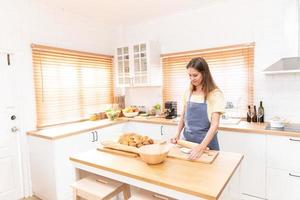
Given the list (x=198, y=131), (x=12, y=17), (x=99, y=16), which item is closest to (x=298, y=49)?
(x=198, y=131)

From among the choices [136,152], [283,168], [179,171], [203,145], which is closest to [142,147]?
[136,152]

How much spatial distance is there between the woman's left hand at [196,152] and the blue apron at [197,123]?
1.30 ft

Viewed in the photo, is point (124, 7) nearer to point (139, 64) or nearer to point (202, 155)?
point (139, 64)

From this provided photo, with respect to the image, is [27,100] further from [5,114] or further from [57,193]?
[57,193]

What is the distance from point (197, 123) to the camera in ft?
6.23

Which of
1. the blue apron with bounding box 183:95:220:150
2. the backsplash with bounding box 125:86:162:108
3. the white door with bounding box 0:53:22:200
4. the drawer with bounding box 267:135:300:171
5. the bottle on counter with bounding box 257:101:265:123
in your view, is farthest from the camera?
the backsplash with bounding box 125:86:162:108

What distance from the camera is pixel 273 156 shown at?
2.20 metres

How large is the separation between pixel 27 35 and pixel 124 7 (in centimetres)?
134

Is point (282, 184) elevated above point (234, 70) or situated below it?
below

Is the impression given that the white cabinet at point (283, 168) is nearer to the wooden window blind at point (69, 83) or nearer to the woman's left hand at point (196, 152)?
the woman's left hand at point (196, 152)

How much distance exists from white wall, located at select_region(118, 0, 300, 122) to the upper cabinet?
0.51 meters

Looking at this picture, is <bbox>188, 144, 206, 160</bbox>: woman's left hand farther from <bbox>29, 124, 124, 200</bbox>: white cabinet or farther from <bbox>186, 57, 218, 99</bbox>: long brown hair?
<bbox>29, 124, 124, 200</bbox>: white cabinet

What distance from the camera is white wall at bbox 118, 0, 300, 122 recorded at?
2.47 meters

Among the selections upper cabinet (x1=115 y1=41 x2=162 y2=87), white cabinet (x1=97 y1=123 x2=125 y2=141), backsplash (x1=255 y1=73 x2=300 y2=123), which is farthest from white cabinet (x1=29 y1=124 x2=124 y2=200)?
backsplash (x1=255 y1=73 x2=300 y2=123)
